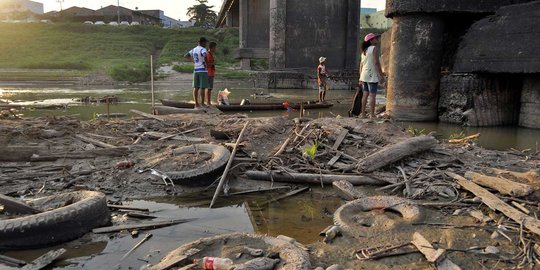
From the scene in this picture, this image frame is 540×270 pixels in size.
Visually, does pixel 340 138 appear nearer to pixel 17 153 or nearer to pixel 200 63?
pixel 17 153

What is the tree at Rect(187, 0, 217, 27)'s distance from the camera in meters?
88.6

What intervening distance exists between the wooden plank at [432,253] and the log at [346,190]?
5.45 feet

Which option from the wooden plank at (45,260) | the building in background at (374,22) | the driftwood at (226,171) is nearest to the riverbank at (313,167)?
the driftwood at (226,171)

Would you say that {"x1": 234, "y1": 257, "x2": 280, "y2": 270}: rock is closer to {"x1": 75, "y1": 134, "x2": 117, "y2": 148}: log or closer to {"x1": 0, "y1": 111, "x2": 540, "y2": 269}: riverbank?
{"x1": 0, "y1": 111, "x2": 540, "y2": 269}: riverbank

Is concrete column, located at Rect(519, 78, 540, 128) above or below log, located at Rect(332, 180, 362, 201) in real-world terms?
above

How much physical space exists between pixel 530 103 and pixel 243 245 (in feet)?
35.8

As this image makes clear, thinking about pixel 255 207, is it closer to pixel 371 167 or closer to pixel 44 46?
pixel 371 167

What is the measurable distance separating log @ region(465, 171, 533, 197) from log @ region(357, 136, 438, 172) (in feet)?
4.09

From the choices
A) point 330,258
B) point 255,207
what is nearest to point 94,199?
point 255,207

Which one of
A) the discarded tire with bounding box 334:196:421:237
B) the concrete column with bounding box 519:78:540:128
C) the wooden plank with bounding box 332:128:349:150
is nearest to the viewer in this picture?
the discarded tire with bounding box 334:196:421:237

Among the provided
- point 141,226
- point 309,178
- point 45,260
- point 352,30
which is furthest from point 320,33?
point 45,260

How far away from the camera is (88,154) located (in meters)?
7.72

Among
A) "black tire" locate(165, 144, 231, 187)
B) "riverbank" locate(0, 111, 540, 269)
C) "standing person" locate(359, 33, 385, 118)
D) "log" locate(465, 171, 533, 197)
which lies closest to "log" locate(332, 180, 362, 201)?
"riverbank" locate(0, 111, 540, 269)

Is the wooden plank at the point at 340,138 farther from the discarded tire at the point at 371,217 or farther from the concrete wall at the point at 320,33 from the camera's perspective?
the concrete wall at the point at 320,33
